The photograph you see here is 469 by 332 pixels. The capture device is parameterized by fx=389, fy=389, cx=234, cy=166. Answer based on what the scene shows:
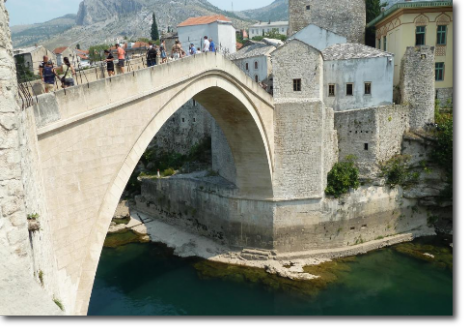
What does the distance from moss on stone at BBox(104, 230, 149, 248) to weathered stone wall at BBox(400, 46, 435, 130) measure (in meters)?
14.5

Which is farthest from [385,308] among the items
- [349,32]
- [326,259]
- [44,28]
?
[44,28]

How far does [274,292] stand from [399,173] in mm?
7984

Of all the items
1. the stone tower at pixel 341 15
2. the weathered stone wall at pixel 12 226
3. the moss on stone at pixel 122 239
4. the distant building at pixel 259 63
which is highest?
the stone tower at pixel 341 15

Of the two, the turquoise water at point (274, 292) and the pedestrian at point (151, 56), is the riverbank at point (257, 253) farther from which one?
the pedestrian at point (151, 56)

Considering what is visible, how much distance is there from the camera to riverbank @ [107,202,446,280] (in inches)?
648

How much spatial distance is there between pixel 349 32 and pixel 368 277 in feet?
49.4

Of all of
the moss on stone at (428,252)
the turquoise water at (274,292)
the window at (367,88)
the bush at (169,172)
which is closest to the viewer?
the turquoise water at (274,292)

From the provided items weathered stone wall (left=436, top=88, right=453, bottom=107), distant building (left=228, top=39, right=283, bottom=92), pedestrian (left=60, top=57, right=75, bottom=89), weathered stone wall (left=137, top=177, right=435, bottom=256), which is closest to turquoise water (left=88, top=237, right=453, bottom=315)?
weathered stone wall (left=137, top=177, right=435, bottom=256)

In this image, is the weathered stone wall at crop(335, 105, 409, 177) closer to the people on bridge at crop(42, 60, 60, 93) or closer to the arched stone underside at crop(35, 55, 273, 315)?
the arched stone underside at crop(35, 55, 273, 315)

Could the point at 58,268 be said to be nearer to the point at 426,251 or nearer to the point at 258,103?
the point at 258,103

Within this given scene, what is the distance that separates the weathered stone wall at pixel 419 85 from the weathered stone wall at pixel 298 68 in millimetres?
5035

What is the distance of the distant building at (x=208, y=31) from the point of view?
3200cm

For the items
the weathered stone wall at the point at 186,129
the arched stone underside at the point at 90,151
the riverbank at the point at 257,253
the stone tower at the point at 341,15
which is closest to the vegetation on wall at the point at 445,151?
the riverbank at the point at 257,253

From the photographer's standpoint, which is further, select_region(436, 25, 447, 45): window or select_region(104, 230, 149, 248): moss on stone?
select_region(104, 230, 149, 248): moss on stone
